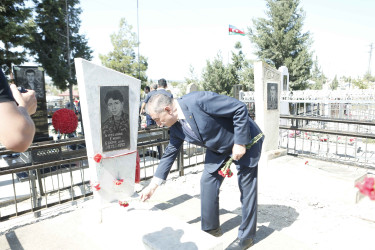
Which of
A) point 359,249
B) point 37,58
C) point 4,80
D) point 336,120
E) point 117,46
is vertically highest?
point 117,46

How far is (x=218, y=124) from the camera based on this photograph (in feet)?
8.50

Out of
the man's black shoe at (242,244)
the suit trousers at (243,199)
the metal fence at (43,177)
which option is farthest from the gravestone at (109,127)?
the man's black shoe at (242,244)

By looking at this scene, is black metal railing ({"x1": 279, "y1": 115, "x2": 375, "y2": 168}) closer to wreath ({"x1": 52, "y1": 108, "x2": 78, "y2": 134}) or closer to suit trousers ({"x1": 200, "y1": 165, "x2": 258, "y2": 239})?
suit trousers ({"x1": 200, "y1": 165, "x2": 258, "y2": 239})

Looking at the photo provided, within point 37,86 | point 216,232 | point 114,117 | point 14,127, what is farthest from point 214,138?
point 37,86

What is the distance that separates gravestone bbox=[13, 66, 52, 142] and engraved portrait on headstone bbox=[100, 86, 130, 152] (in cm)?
541

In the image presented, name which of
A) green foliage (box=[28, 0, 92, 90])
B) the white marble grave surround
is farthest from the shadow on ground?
green foliage (box=[28, 0, 92, 90])

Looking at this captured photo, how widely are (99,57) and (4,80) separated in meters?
31.3

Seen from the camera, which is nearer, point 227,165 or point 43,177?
point 227,165

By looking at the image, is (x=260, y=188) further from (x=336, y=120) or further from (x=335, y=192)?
(x=336, y=120)

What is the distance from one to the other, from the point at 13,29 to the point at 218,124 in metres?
14.4

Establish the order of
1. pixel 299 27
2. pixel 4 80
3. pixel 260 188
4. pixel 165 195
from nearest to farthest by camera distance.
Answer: pixel 4 80
pixel 165 195
pixel 260 188
pixel 299 27

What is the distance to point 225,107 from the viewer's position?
2.49 meters

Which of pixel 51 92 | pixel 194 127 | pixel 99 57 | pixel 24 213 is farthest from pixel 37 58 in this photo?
pixel 51 92

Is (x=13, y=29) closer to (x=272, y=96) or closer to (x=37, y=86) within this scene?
(x=37, y=86)
